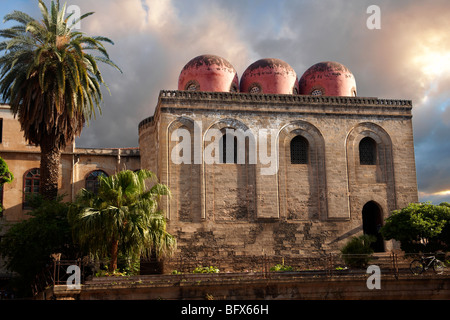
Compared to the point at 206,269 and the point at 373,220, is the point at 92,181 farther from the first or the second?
the point at 373,220

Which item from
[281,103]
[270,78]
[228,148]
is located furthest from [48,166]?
[270,78]

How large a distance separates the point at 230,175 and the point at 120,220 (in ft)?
27.6

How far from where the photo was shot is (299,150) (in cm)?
2681

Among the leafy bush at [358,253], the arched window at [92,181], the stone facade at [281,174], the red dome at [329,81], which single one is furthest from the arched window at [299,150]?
the arched window at [92,181]

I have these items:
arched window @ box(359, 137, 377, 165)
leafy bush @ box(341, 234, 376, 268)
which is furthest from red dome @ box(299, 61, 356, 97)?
leafy bush @ box(341, 234, 376, 268)

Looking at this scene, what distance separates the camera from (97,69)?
22.2 meters

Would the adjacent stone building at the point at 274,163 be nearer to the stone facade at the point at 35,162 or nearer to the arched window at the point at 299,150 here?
the arched window at the point at 299,150

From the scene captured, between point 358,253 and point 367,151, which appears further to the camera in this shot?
point 367,151

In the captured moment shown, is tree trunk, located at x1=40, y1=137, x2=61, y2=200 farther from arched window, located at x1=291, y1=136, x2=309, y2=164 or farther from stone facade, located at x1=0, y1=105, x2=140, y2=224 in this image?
arched window, located at x1=291, y1=136, x2=309, y2=164

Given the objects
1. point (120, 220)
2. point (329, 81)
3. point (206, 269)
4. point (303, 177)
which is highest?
point (329, 81)

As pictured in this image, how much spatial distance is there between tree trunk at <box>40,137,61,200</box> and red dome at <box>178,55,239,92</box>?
8855 millimetres
